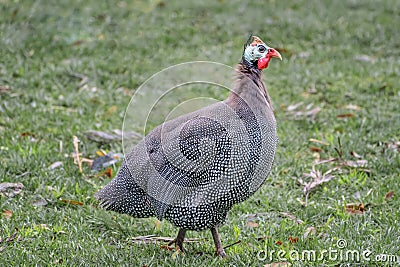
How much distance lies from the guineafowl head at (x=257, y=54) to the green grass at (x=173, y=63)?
1086 millimetres

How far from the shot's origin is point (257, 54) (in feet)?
11.6

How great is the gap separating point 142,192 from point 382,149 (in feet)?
7.85

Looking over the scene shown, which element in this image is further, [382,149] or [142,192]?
[382,149]

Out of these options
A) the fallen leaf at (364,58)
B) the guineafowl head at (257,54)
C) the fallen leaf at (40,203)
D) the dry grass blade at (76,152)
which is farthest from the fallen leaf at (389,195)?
the fallen leaf at (364,58)

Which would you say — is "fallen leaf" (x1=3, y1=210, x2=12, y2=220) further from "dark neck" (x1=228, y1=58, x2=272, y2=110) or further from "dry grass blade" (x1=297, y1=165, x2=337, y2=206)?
"dry grass blade" (x1=297, y1=165, x2=337, y2=206)

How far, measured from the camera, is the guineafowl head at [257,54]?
353 centimetres

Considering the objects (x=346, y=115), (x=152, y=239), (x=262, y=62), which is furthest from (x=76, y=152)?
(x=346, y=115)

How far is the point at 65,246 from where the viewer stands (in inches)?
147

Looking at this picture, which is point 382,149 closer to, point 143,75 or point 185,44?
point 143,75

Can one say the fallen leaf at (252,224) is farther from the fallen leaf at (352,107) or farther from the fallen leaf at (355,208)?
the fallen leaf at (352,107)

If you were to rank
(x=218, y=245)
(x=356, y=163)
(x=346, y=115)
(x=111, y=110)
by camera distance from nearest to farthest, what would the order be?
(x=218, y=245) → (x=356, y=163) → (x=346, y=115) → (x=111, y=110)

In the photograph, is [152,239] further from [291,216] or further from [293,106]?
[293,106]

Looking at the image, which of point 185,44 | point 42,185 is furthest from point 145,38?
point 42,185

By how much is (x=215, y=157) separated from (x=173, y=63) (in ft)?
12.7
